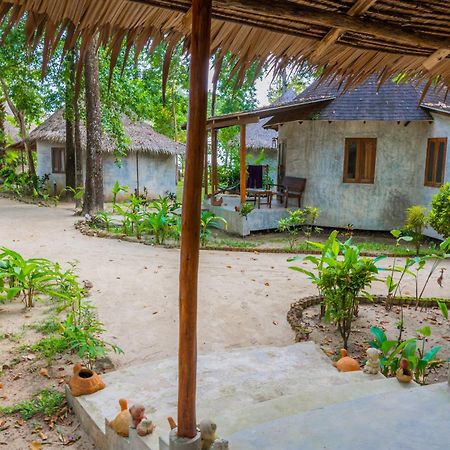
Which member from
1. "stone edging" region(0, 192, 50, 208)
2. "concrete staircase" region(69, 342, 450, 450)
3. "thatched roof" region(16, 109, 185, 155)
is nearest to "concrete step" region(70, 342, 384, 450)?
"concrete staircase" region(69, 342, 450, 450)

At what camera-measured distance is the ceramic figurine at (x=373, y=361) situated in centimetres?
342

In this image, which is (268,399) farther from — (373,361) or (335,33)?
(335,33)

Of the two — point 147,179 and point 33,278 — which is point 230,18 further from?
point 147,179

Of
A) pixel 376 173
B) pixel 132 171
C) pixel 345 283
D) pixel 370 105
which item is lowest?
pixel 345 283

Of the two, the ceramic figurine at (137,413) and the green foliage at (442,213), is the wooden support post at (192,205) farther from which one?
the green foliage at (442,213)

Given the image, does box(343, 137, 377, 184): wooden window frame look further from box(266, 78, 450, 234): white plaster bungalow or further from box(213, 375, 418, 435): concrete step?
box(213, 375, 418, 435): concrete step

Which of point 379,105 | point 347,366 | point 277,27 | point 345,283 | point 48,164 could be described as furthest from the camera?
point 48,164

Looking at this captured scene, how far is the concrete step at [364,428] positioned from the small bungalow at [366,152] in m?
9.20

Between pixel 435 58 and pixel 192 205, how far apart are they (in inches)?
91.1

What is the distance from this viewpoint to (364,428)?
90.5 inches

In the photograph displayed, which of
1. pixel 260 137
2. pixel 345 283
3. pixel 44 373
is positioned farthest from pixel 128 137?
pixel 44 373

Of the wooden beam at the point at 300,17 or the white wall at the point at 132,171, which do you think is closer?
the wooden beam at the point at 300,17

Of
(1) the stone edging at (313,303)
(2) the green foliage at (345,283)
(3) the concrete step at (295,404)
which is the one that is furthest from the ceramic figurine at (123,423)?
(1) the stone edging at (313,303)

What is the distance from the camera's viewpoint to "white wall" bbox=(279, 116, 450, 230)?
11805mm
